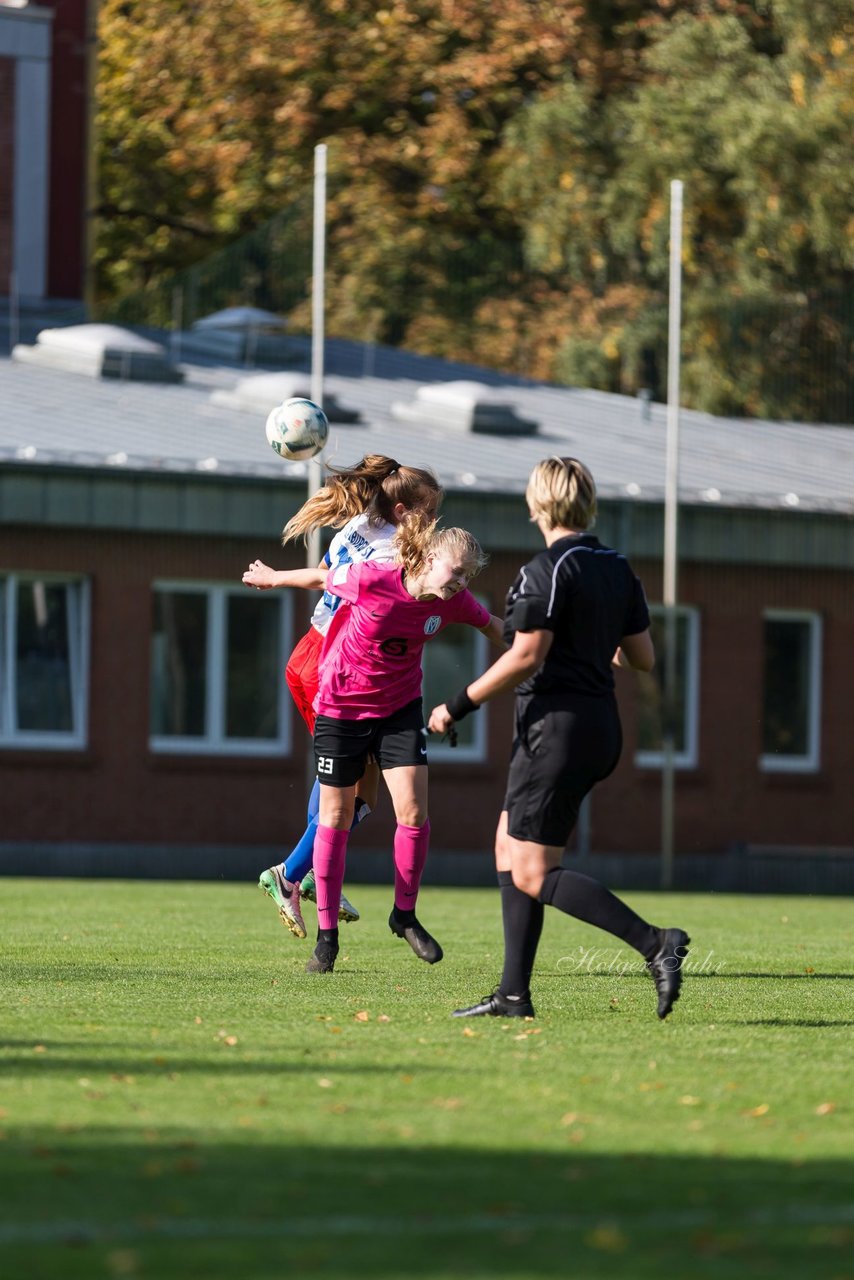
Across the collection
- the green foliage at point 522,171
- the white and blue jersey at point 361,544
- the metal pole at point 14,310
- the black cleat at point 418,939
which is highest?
the green foliage at point 522,171

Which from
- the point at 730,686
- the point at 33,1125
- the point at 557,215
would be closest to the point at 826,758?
the point at 730,686

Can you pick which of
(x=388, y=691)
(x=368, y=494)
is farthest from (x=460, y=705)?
(x=368, y=494)

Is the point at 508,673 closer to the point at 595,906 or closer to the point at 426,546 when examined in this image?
the point at 595,906

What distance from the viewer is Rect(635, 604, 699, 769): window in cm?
2772

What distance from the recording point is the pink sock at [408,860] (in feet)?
31.6

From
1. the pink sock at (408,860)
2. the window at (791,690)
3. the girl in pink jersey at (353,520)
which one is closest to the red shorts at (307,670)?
the girl in pink jersey at (353,520)

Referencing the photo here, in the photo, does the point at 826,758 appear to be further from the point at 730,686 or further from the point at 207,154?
the point at 207,154

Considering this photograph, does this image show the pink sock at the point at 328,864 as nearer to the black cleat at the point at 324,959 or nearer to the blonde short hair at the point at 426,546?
the black cleat at the point at 324,959

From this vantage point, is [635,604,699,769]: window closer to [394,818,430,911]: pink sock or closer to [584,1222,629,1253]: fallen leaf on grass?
[394,818,430,911]: pink sock

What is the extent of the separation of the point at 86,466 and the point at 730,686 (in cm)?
811

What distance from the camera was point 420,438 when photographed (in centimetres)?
2933

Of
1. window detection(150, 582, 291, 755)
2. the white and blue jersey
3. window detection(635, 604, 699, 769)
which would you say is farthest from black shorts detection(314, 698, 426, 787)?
window detection(635, 604, 699, 769)

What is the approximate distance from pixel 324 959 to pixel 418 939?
0.43 m

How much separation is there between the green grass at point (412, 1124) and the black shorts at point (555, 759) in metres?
0.71
